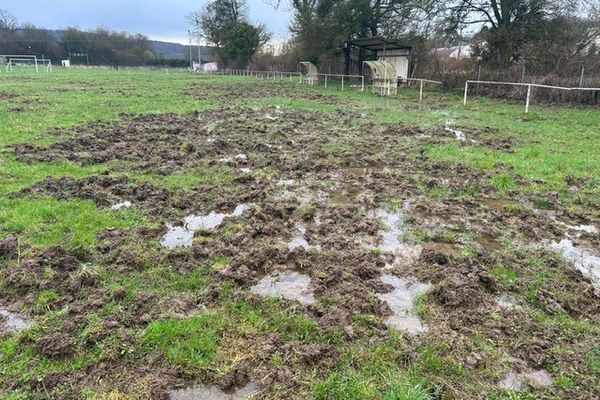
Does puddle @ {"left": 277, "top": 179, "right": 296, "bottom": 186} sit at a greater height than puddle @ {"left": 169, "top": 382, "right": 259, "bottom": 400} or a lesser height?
greater

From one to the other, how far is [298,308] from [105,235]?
2.67 metres

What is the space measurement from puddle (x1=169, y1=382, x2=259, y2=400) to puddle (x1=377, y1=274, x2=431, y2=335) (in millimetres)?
1326

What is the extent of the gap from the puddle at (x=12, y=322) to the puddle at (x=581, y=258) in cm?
523

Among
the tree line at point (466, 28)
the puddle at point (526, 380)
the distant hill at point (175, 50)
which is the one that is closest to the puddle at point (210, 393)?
the puddle at point (526, 380)

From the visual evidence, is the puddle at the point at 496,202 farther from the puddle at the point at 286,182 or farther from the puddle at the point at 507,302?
the puddle at the point at 286,182

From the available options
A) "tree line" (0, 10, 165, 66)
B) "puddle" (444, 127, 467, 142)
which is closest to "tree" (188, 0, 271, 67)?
"tree line" (0, 10, 165, 66)

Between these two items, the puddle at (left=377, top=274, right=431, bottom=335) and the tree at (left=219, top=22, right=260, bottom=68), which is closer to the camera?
the puddle at (left=377, top=274, right=431, bottom=335)

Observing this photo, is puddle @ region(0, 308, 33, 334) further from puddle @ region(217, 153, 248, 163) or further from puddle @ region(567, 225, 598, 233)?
puddle @ region(567, 225, 598, 233)

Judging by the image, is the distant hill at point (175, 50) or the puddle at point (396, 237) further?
the distant hill at point (175, 50)

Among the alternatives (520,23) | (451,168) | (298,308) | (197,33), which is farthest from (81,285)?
(197,33)

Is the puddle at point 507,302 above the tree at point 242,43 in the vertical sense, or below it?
below

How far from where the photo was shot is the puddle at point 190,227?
4906mm

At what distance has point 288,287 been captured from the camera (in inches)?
160

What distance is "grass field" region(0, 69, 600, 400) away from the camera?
290 cm
